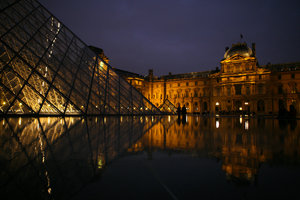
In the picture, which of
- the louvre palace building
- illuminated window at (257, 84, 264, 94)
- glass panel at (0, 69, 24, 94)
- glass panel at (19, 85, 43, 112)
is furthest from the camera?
illuminated window at (257, 84, 264, 94)

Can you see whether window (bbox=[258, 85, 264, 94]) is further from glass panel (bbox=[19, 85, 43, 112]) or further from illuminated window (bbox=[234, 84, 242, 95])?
glass panel (bbox=[19, 85, 43, 112])

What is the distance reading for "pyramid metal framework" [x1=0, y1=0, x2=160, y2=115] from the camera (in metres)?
13.6

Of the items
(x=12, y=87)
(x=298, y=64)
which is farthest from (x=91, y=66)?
(x=298, y=64)

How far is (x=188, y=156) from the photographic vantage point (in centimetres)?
346

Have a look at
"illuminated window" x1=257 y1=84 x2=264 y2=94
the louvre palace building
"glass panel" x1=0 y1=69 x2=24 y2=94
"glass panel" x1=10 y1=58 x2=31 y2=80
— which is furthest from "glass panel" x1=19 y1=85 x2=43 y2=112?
"illuminated window" x1=257 y1=84 x2=264 y2=94

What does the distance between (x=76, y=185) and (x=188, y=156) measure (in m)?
1.90

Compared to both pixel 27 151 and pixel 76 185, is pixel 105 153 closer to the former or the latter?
pixel 27 151

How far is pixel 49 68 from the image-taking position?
539 inches

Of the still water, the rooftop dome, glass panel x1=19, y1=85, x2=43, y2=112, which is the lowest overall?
the still water

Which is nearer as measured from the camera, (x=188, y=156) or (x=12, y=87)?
(x=188, y=156)

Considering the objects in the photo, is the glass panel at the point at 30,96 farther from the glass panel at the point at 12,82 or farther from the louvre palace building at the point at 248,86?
the louvre palace building at the point at 248,86

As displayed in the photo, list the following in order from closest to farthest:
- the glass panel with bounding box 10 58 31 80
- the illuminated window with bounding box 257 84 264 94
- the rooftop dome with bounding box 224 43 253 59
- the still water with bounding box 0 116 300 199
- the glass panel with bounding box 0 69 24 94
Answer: the still water with bounding box 0 116 300 199
the glass panel with bounding box 10 58 31 80
the glass panel with bounding box 0 69 24 94
the illuminated window with bounding box 257 84 264 94
the rooftop dome with bounding box 224 43 253 59

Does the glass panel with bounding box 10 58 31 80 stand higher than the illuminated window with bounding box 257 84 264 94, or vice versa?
the illuminated window with bounding box 257 84 264 94

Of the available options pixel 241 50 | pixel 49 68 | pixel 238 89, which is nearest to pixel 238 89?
pixel 238 89
